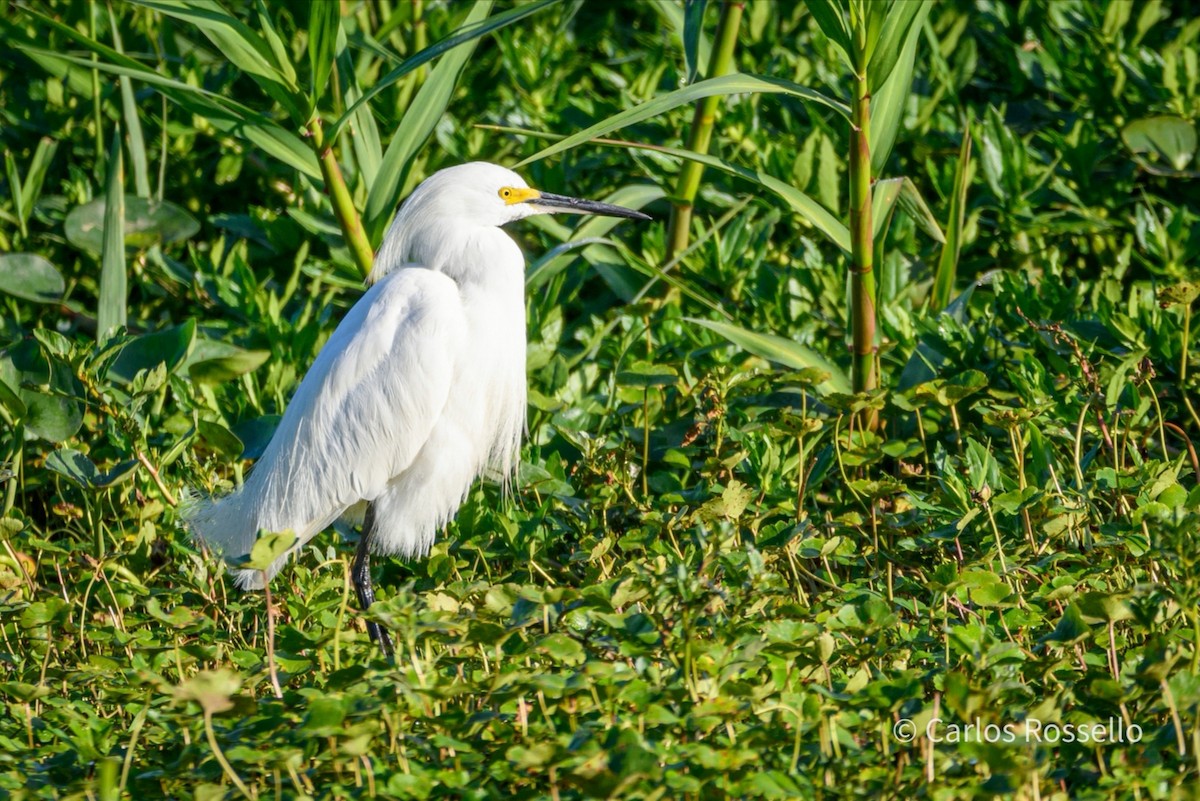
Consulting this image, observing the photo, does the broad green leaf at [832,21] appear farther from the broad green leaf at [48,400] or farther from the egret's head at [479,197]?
the broad green leaf at [48,400]

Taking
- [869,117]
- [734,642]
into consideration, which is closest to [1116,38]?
[869,117]

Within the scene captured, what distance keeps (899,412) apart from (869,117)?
736 millimetres

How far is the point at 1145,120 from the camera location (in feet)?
12.5

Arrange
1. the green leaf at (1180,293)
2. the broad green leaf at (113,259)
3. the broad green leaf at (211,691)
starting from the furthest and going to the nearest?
the broad green leaf at (113,259) < the green leaf at (1180,293) < the broad green leaf at (211,691)

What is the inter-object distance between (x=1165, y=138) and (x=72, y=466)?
3146 millimetres

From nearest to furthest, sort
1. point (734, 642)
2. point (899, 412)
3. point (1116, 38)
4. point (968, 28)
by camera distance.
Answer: point (734, 642) → point (899, 412) → point (1116, 38) → point (968, 28)

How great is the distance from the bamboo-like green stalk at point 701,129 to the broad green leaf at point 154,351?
136 centimetres

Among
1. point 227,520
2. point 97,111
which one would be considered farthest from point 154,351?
point 97,111

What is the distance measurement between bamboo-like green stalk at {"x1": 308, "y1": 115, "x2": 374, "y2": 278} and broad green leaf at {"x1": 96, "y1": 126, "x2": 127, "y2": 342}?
2.54 ft

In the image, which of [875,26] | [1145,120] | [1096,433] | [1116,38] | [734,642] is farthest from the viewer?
[1116,38]

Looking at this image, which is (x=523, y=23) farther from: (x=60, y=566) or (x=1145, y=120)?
(x=60, y=566)

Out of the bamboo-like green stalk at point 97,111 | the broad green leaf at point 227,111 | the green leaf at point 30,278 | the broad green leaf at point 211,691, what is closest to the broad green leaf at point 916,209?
the broad green leaf at point 227,111

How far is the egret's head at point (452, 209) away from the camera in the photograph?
294cm

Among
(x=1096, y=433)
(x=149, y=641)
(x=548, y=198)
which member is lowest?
(x=149, y=641)
